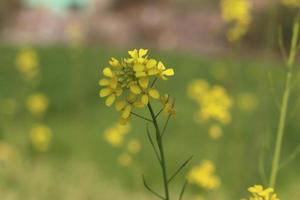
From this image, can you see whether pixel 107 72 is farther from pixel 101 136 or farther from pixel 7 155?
pixel 101 136

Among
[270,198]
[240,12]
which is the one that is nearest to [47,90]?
[240,12]

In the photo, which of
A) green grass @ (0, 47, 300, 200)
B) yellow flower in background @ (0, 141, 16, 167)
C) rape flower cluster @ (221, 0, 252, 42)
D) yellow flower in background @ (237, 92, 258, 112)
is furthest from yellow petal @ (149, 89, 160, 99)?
yellow flower in background @ (237, 92, 258, 112)

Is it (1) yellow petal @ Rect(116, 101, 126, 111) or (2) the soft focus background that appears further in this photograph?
(2) the soft focus background

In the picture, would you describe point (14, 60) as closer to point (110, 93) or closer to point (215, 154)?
point (215, 154)

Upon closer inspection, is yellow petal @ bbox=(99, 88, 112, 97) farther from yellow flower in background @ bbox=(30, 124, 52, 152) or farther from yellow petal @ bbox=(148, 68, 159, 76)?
yellow flower in background @ bbox=(30, 124, 52, 152)

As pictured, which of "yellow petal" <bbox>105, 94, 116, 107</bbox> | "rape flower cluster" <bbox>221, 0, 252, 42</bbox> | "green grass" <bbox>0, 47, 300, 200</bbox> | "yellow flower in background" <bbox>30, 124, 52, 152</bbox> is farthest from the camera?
"yellow flower in background" <bbox>30, 124, 52, 152</bbox>

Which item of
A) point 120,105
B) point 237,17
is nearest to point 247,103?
point 237,17
